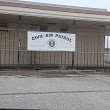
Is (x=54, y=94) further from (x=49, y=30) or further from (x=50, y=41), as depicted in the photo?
(x=49, y=30)

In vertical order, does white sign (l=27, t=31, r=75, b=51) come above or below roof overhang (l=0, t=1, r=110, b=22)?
below

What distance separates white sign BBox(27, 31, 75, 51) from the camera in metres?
15.4

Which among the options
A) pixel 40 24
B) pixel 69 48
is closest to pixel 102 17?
pixel 69 48

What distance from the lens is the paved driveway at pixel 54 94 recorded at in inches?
294

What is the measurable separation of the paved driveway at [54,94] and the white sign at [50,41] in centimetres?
358

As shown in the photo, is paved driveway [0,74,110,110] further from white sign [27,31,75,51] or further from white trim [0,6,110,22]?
white trim [0,6,110,22]

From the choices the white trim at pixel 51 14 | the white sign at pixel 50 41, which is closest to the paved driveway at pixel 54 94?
the white sign at pixel 50 41

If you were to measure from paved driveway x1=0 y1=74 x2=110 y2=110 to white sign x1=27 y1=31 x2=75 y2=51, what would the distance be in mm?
3576

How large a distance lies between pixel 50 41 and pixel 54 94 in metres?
7.01

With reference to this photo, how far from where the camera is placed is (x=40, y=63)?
1848 cm

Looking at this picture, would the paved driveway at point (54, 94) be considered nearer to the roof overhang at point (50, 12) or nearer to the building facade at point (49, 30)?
the roof overhang at point (50, 12)

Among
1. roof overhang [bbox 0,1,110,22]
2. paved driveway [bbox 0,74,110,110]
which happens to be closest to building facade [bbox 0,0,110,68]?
roof overhang [bbox 0,1,110,22]

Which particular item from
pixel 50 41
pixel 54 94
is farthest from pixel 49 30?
pixel 54 94

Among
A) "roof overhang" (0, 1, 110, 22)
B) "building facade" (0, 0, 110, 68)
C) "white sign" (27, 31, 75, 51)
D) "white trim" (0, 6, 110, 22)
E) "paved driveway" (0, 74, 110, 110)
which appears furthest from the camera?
"building facade" (0, 0, 110, 68)
